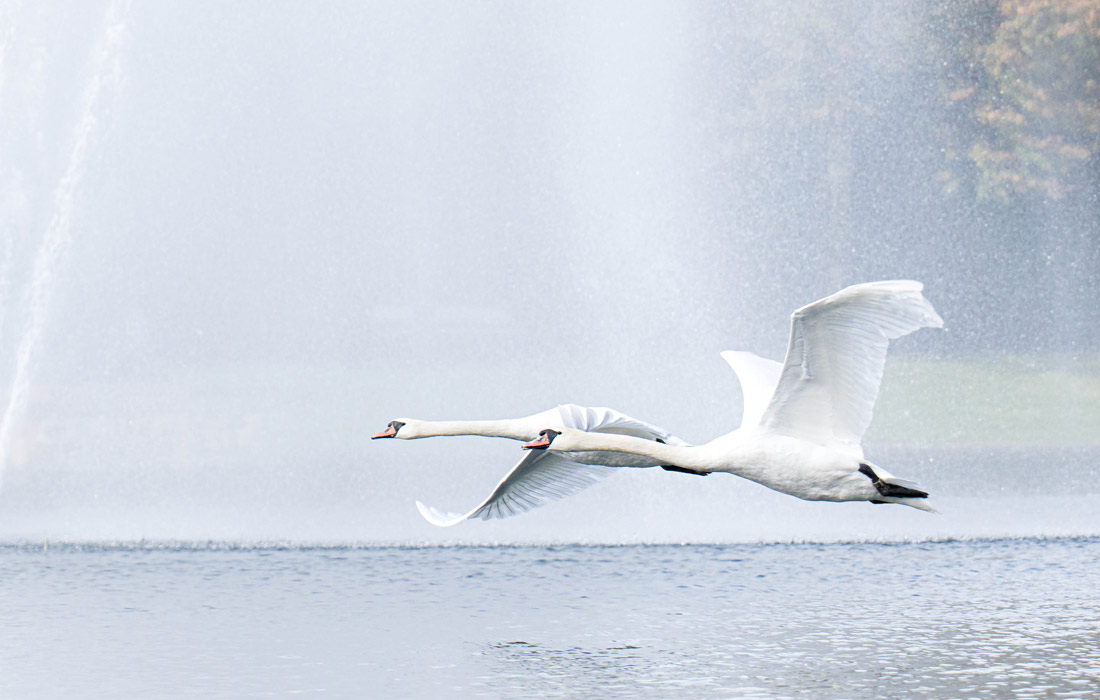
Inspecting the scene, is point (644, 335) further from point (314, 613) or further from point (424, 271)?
point (314, 613)

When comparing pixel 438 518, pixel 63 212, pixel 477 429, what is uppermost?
pixel 63 212

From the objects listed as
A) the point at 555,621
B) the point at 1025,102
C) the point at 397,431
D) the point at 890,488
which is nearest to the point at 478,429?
the point at 397,431

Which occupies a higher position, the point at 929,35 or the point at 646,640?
Answer: the point at 929,35

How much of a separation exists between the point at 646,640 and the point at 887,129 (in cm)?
1731

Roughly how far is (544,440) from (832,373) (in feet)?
5.48

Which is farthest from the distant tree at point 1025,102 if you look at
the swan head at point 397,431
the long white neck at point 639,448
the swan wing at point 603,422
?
the long white neck at point 639,448

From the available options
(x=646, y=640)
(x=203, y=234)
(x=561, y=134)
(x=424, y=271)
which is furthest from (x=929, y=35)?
(x=646, y=640)

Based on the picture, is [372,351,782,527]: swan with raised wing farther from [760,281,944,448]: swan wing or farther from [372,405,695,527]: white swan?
[760,281,944,448]: swan wing

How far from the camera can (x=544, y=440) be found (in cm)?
1020

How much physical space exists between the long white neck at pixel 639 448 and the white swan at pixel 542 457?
0.12 meters

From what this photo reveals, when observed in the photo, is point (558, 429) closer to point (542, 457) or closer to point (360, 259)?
point (542, 457)

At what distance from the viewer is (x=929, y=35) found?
31.5 meters

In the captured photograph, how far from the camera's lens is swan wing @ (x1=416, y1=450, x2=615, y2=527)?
11.6 m

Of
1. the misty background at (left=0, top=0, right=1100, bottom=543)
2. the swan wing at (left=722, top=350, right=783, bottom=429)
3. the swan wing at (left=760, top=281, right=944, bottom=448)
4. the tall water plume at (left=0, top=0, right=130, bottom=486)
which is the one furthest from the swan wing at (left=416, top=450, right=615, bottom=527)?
the tall water plume at (left=0, top=0, right=130, bottom=486)
